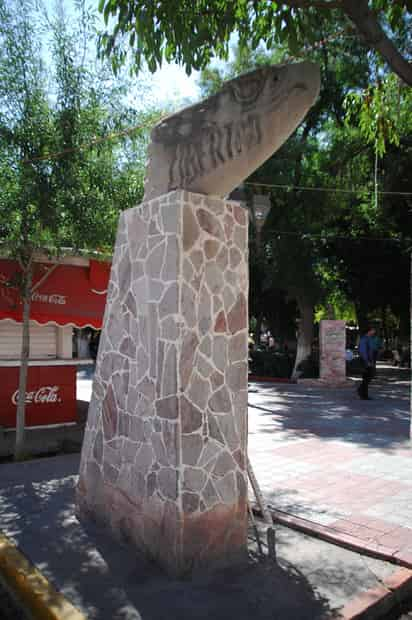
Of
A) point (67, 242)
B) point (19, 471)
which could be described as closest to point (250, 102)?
point (67, 242)

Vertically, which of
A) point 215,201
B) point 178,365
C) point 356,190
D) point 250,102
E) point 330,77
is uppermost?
point 330,77

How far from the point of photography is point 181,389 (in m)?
3.92

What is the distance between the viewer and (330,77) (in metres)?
16.5

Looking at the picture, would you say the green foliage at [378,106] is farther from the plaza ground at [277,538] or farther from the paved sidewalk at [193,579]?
the paved sidewalk at [193,579]

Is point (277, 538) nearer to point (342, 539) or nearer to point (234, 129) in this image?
point (342, 539)

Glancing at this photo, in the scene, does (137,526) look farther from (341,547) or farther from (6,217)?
(6,217)

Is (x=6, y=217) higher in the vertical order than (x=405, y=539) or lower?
higher

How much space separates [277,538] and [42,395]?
523 centimetres

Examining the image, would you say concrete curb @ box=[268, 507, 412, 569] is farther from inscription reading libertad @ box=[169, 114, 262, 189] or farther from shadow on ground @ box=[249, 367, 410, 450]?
shadow on ground @ box=[249, 367, 410, 450]

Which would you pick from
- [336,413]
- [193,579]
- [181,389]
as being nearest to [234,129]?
[181,389]

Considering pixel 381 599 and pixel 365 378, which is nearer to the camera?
pixel 381 599

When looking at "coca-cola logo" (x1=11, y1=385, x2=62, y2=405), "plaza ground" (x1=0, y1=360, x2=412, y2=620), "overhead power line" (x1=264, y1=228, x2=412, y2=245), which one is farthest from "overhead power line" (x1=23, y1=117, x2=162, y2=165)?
"overhead power line" (x1=264, y1=228, x2=412, y2=245)

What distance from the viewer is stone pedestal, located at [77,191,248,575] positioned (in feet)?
12.9

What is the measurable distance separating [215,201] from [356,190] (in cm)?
1393
